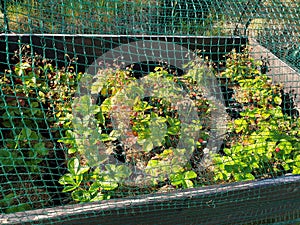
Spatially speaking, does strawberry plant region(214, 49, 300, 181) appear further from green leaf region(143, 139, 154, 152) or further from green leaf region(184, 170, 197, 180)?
green leaf region(143, 139, 154, 152)

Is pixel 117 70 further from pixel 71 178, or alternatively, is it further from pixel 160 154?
pixel 71 178

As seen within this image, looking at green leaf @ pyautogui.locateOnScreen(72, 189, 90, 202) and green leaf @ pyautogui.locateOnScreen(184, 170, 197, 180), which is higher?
green leaf @ pyautogui.locateOnScreen(184, 170, 197, 180)

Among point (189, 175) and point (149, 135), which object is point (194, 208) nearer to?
point (189, 175)

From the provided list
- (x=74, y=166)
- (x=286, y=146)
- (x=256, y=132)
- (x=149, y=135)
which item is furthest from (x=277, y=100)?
(x=74, y=166)

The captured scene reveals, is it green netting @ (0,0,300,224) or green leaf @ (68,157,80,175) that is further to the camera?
green leaf @ (68,157,80,175)

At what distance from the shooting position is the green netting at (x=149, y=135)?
1.56 metres

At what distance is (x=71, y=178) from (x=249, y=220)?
33.2 inches

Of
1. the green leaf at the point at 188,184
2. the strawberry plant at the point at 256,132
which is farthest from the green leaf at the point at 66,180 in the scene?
the strawberry plant at the point at 256,132

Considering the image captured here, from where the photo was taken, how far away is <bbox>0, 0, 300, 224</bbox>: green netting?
156 cm

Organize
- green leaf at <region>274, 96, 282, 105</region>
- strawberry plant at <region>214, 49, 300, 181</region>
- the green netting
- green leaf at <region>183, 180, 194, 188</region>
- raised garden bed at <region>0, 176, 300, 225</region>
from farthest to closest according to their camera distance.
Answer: green leaf at <region>274, 96, 282, 105</region> < strawberry plant at <region>214, 49, 300, 181</region> < green leaf at <region>183, 180, 194, 188</region> < the green netting < raised garden bed at <region>0, 176, 300, 225</region>

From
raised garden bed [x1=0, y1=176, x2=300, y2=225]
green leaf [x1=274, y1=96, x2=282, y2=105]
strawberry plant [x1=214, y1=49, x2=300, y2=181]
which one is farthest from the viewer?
green leaf [x1=274, y1=96, x2=282, y2=105]

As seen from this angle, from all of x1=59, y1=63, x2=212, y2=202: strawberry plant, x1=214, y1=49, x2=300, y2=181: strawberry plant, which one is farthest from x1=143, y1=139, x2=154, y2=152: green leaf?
x1=214, y1=49, x2=300, y2=181: strawberry plant

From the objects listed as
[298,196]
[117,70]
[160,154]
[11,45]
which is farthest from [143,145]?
[11,45]

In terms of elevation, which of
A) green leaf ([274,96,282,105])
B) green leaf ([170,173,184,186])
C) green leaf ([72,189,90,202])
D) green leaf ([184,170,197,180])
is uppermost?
green leaf ([274,96,282,105])
